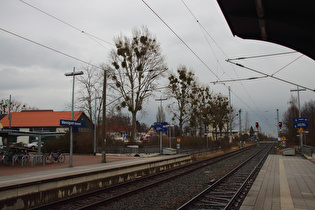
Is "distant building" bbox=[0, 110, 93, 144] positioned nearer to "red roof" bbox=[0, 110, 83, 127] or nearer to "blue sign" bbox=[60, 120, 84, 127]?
"red roof" bbox=[0, 110, 83, 127]

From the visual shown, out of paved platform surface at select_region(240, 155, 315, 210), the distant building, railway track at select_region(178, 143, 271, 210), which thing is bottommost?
railway track at select_region(178, 143, 271, 210)

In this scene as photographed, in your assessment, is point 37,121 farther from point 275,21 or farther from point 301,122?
point 275,21

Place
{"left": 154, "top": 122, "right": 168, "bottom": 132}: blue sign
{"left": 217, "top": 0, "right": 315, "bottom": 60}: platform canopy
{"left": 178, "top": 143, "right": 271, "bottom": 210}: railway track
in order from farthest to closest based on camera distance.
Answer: {"left": 154, "top": 122, "right": 168, "bottom": 132}: blue sign < {"left": 178, "top": 143, "right": 271, "bottom": 210}: railway track < {"left": 217, "top": 0, "right": 315, "bottom": 60}: platform canopy

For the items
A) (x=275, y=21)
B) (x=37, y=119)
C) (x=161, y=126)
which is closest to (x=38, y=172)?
(x=275, y=21)

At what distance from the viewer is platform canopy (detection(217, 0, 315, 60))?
5.95 metres

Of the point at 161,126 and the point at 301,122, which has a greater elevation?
the point at 301,122

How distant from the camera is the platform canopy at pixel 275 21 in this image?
19.5 feet

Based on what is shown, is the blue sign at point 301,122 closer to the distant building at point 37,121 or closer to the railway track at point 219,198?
the railway track at point 219,198

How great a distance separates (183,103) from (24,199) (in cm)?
3352

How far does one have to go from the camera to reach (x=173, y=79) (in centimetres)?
4003

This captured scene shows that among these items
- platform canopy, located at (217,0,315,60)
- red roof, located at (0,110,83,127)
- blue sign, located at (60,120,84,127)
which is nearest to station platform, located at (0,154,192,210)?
blue sign, located at (60,120,84,127)

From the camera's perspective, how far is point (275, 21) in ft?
22.4

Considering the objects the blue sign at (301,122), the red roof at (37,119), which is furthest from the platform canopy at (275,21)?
the red roof at (37,119)

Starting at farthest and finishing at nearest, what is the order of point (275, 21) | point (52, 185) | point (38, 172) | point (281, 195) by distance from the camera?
point (38, 172) < point (52, 185) < point (281, 195) < point (275, 21)
